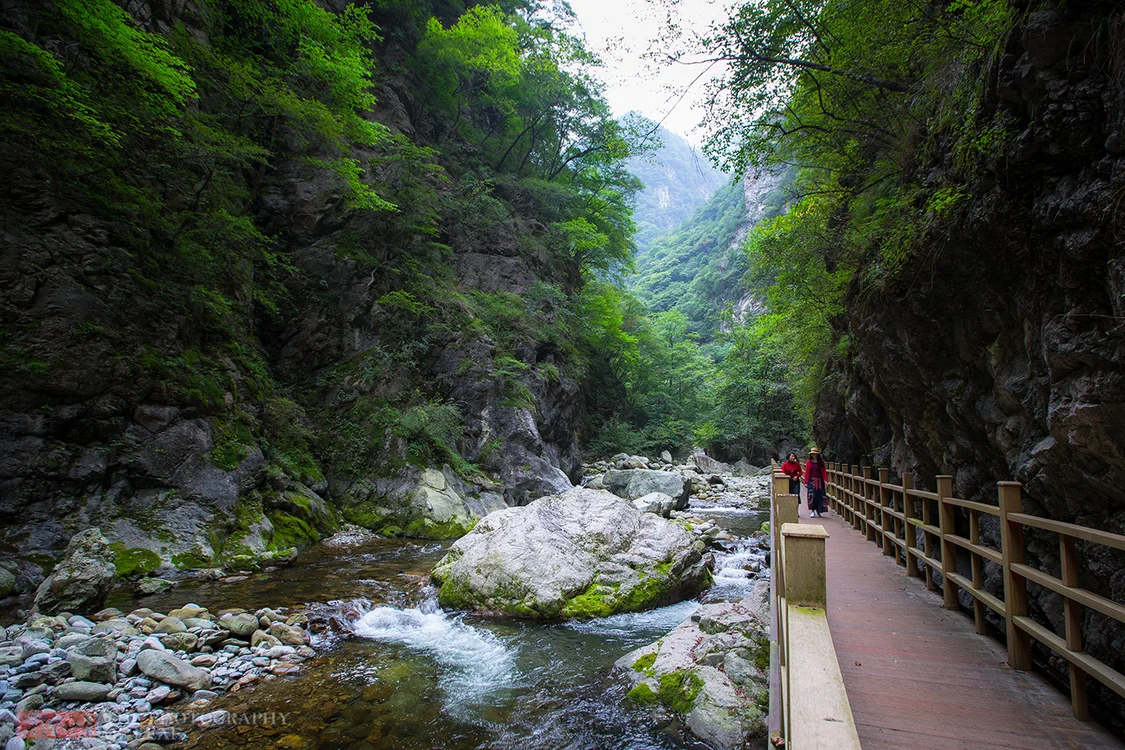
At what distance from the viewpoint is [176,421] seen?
10344mm

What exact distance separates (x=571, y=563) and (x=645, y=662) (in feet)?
9.34

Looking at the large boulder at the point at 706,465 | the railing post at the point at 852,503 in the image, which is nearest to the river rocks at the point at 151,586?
the railing post at the point at 852,503

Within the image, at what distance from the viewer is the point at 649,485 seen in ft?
61.5

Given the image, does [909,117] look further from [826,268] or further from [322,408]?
[322,408]

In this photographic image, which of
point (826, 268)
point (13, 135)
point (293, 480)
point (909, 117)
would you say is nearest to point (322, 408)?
point (293, 480)

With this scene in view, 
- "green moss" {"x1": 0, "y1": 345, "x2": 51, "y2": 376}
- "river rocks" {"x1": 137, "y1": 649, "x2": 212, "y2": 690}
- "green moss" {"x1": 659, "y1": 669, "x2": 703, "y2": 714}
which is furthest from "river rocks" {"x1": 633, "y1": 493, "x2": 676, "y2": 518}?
"green moss" {"x1": 0, "y1": 345, "x2": 51, "y2": 376}

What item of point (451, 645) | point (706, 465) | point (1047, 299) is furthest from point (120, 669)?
point (706, 465)

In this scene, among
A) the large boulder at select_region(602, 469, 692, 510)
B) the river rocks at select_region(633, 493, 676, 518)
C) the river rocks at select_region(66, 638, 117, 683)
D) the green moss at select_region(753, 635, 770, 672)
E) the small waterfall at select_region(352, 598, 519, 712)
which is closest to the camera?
the river rocks at select_region(66, 638, 117, 683)

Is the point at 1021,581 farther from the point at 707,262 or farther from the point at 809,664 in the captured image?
the point at 707,262

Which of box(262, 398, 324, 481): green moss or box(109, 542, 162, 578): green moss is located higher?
box(262, 398, 324, 481): green moss

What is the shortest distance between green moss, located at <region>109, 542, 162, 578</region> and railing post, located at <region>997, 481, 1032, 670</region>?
10.8m

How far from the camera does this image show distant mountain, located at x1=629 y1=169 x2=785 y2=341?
63.9 metres

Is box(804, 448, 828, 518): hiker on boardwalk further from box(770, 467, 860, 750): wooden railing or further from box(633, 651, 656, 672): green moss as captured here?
box(770, 467, 860, 750): wooden railing

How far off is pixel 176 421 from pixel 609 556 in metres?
8.67
